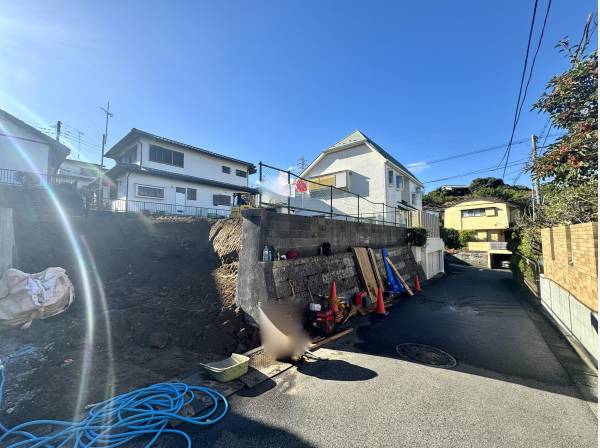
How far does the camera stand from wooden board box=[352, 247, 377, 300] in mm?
8305

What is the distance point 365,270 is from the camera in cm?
862

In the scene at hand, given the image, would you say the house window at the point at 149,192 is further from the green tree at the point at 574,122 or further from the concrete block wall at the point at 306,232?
the green tree at the point at 574,122

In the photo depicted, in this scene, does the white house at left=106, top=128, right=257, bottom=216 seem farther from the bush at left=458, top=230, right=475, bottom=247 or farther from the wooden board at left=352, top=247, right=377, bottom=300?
the bush at left=458, top=230, right=475, bottom=247

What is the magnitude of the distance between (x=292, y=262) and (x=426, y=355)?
11.0 ft

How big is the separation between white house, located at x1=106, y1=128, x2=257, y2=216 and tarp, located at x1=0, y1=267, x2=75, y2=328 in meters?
9.54

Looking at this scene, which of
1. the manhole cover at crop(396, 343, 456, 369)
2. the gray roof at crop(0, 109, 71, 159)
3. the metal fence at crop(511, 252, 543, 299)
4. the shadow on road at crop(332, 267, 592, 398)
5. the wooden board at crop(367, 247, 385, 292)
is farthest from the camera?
the gray roof at crop(0, 109, 71, 159)

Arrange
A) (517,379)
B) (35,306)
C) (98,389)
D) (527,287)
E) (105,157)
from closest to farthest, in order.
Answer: (98,389) → (517,379) → (35,306) → (527,287) → (105,157)

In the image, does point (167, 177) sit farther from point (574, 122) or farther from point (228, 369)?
point (574, 122)

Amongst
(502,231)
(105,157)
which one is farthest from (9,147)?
(502,231)

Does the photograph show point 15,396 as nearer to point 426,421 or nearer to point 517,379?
point 426,421

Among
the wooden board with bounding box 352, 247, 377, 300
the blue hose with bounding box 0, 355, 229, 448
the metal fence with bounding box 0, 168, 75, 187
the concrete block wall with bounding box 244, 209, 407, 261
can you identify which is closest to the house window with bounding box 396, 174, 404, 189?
the concrete block wall with bounding box 244, 209, 407, 261

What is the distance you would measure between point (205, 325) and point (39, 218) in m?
7.97

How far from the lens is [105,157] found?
20375 millimetres

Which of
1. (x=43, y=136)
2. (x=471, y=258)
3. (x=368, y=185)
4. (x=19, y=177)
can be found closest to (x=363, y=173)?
(x=368, y=185)
